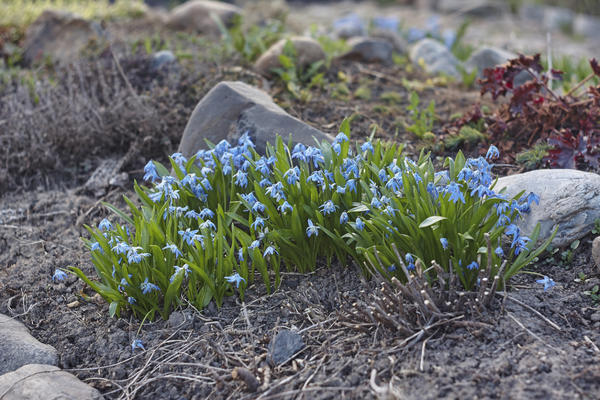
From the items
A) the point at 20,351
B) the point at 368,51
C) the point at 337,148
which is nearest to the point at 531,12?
the point at 368,51

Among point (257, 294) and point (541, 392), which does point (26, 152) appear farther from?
point (541, 392)

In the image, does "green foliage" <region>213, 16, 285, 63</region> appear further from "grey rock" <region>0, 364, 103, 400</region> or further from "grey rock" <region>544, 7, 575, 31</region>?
"grey rock" <region>544, 7, 575, 31</region>

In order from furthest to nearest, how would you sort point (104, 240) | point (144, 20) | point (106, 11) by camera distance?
point (106, 11) < point (144, 20) < point (104, 240)

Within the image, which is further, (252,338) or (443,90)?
(443,90)

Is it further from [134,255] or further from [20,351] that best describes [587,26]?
[20,351]

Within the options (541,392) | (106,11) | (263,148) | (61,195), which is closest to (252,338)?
(541,392)

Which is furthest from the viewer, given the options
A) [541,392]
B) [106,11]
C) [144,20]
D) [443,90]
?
[106,11]

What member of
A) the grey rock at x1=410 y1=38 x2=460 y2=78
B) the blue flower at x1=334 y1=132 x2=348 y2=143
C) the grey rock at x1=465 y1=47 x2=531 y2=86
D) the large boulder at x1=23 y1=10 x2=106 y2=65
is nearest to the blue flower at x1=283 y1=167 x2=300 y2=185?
the blue flower at x1=334 y1=132 x2=348 y2=143
